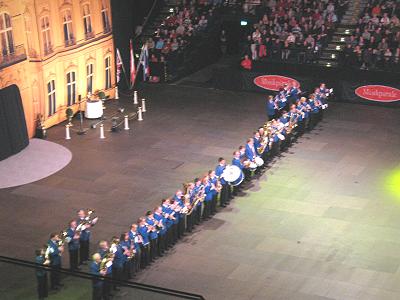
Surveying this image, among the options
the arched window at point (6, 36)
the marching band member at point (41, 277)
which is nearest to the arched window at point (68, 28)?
the arched window at point (6, 36)

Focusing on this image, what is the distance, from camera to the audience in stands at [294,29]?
3906 cm

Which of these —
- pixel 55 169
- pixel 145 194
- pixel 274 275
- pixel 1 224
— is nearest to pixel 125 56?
pixel 55 169

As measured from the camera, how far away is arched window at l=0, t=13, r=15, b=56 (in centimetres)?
2870

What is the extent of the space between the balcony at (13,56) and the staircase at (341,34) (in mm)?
15190

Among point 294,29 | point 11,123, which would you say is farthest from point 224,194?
point 294,29

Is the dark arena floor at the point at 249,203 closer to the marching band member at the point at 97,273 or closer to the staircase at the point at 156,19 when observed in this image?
the marching band member at the point at 97,273

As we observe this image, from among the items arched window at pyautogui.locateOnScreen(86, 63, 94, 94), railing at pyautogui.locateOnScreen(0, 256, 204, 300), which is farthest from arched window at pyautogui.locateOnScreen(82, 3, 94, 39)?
railing at pyautogui.locateOnScreen(0, 256, 204, 300)

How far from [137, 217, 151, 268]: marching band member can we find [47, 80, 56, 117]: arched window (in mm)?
13214

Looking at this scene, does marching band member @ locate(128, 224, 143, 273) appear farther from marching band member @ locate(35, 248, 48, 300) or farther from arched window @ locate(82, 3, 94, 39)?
arched window @ locate(82, 3, 94, 39)

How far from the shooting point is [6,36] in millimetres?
29078

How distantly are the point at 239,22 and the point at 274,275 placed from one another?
26.2m

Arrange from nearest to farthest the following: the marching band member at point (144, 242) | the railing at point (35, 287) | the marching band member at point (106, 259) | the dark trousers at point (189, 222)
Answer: the marching band member at point (106, 259)
the railing at point (35, 287)
the marching band member at point (144, 242)
the dark trousers at point (189, 222)

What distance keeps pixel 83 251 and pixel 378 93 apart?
19.7 metres

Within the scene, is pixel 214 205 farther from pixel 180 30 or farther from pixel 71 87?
pixel 180 30
